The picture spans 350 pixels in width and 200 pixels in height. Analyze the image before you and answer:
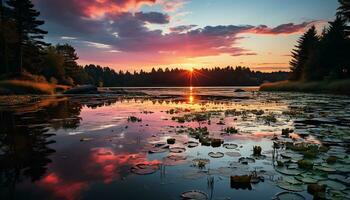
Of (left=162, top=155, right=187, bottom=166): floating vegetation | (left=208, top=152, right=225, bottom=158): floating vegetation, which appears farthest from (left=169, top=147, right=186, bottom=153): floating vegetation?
(left=208, top=152, right=225, bottom=158): floating vegetation

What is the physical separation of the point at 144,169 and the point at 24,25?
49.6 meters

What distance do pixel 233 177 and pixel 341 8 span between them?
5576cm

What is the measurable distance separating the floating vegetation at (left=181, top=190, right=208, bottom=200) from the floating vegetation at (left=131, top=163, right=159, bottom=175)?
1589 mm

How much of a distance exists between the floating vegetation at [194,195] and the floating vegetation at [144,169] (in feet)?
5.21

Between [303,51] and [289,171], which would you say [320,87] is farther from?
[289,171]

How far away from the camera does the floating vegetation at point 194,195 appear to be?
5.06 meters

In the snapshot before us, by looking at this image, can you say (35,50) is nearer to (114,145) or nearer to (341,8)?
(114,145)

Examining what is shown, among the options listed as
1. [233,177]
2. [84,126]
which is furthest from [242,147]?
[84,126]

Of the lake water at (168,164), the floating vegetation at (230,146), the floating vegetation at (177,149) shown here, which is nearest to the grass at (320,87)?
the lake water at (168,164)

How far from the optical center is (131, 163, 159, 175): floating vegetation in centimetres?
661

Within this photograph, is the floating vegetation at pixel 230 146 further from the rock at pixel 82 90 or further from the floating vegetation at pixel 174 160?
the rock at pixel 82 90

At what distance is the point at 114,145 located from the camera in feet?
31.9

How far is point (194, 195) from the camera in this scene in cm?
516

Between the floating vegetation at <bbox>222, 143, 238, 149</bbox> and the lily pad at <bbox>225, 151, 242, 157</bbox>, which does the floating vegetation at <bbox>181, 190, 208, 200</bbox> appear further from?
the floating vegetation at <bbox>222, 143, 238, 149</bbox>
